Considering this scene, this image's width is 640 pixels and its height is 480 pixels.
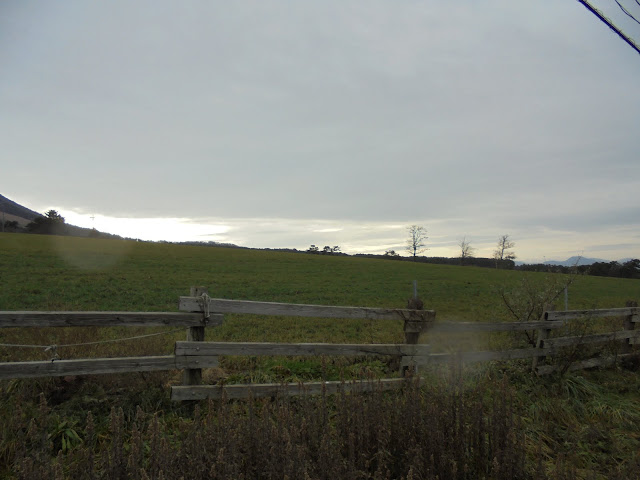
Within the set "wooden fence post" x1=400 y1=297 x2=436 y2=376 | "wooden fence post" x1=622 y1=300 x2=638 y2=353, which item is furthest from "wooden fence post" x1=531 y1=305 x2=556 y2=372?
"wooden fence post" x1=622 y1=300 x2=638 y2=353

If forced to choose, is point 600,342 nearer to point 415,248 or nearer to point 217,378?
point 217,378

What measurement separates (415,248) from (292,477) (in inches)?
3564

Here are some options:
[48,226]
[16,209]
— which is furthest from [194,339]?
[16,209]

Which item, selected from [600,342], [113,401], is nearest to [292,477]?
[113,401]

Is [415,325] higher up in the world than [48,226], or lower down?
lower down

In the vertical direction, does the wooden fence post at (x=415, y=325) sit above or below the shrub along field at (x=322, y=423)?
above

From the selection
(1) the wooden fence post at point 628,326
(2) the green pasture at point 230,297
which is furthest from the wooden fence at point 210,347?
(1) the wooden fence post at point 628,326

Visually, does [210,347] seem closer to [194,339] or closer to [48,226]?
[194,339]

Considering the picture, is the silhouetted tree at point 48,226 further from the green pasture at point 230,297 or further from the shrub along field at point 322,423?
the shrub along field at point 322,423

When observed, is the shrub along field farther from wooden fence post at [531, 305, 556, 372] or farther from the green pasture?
wooden fence post at [531, 305, 556, 372]

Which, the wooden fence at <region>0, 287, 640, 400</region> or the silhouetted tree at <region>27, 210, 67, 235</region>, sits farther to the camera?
the silhouetted tree at <region>27, 210, 67, 235</region>

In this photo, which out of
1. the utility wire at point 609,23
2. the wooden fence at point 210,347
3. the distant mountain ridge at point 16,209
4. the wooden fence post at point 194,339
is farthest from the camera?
the distant mountain ridge at point 16,209

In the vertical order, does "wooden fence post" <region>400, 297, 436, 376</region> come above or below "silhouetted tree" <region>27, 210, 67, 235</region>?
below

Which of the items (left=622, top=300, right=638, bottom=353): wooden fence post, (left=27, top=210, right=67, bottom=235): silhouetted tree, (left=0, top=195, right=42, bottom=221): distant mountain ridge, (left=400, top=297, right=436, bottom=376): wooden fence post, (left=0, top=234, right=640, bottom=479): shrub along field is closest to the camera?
(left=0, top=234, right=640, bottom=479): shrub along field
